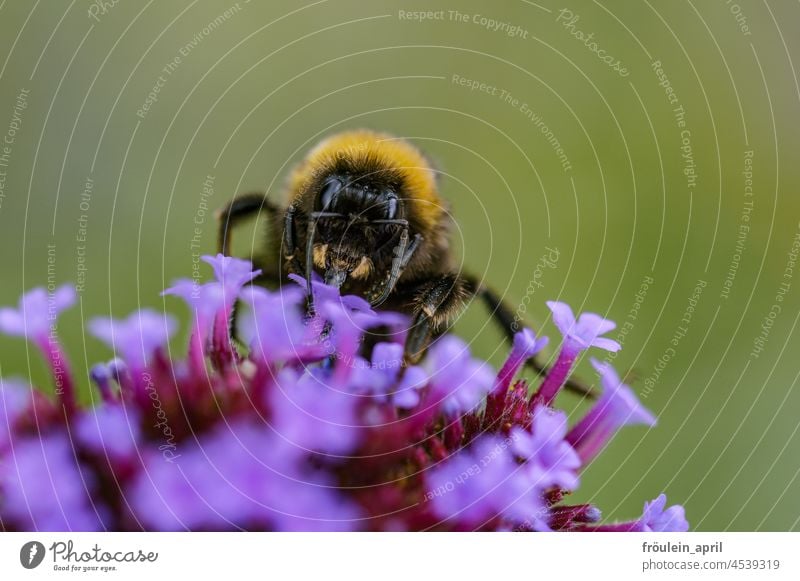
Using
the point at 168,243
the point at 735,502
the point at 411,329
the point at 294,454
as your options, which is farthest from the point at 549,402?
the point at 168,243

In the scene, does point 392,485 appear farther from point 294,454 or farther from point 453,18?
point 453,18

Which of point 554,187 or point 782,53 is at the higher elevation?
point 782,53

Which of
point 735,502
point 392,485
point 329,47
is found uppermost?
point 329,47

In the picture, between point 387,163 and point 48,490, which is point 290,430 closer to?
point 48,490

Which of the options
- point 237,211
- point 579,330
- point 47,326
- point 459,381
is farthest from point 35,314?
point 579,330

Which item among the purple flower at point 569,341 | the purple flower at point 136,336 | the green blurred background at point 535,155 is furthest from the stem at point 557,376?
the green blurred background at point 535,155

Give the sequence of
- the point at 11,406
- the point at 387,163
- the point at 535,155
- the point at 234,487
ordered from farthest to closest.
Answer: the point at 535,155 < the point at 387,163 < the point at 11,406 < the point at 234,487

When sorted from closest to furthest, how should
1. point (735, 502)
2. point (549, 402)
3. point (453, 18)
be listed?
point (549, 402), point (735, 502), point (453, 18)

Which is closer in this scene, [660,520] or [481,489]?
[481,489]
